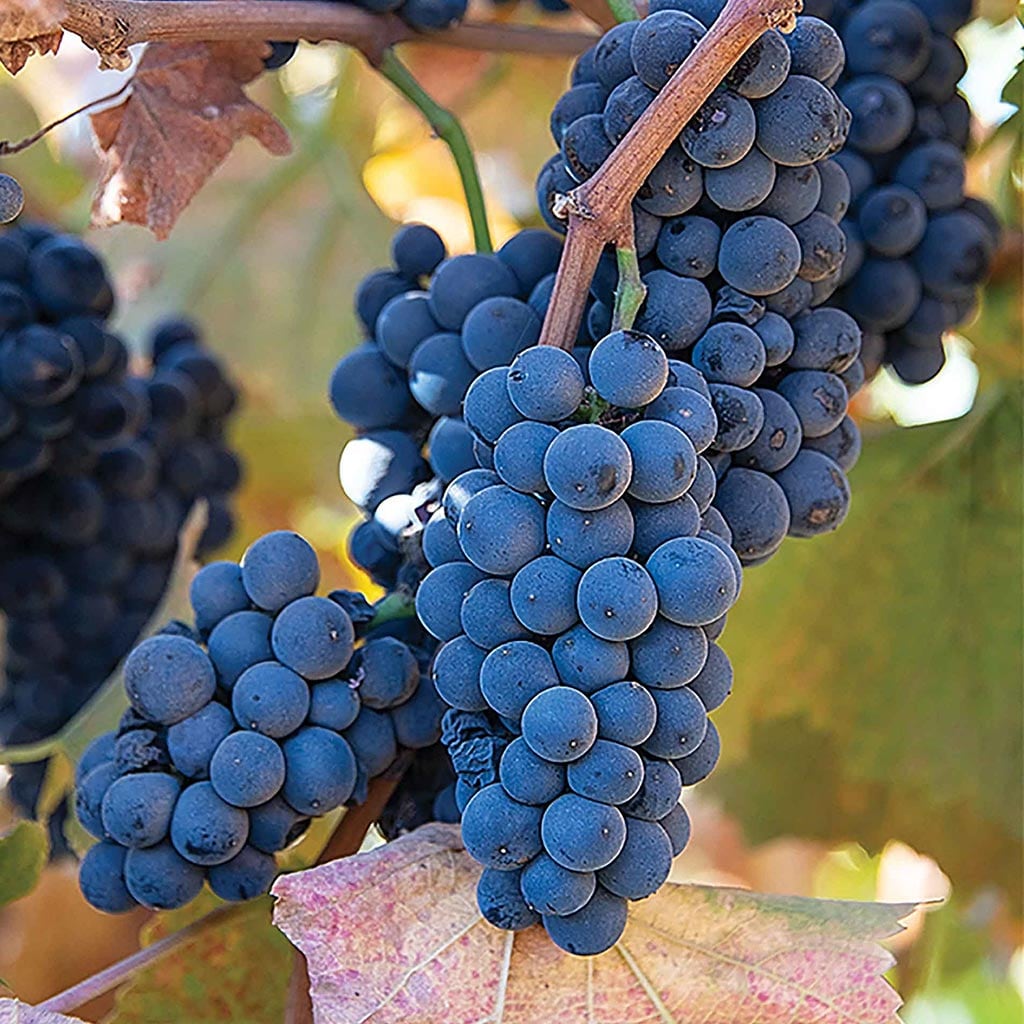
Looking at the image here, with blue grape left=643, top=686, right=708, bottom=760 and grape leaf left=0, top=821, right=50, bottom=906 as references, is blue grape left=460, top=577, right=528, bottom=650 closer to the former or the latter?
blue grape left=643, top=686, right=708, bottom=760

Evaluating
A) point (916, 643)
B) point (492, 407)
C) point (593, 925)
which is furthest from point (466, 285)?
point (916, 643)

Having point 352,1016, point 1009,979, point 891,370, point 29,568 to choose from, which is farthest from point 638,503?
point 1009,979

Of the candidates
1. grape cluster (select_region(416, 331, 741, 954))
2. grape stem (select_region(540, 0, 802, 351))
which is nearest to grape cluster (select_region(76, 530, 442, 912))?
grape cluster (select_region(416, 331, 741, 954))

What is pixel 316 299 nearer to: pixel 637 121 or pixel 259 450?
→ pixel 259 450

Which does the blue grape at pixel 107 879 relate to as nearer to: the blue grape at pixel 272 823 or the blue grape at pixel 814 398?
the blue grape at pixel 272 823

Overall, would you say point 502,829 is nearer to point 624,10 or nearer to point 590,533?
point 590,533

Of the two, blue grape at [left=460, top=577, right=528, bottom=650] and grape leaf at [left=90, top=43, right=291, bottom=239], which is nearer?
blue grape at [left=460, top=577, right=528, bottom=650]
